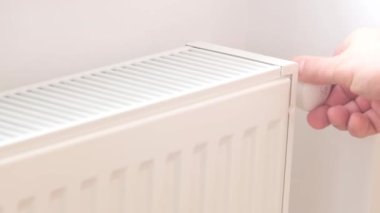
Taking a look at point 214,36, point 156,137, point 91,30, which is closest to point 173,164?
point 156,137

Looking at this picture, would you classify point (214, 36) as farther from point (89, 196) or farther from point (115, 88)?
point (89, 196)

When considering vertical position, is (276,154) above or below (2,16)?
below

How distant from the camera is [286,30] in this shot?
107 cm

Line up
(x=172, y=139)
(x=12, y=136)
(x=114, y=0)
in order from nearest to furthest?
(x=12, y=136)
(x=172, y=139)
(x=114, y=0)

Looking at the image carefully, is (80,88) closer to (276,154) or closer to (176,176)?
(176,176)

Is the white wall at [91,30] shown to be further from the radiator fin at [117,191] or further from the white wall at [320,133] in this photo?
the radiator fin at [117,191]

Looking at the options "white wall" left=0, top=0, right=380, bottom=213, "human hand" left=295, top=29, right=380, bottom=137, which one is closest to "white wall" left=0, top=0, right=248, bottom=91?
"white wall" left=0, top=0, right=380, bottom=213

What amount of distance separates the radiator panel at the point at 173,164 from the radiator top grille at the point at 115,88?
0.07 feet

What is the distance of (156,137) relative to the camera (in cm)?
77

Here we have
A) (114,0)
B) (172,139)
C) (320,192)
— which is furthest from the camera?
(320,192)

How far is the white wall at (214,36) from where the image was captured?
83cm

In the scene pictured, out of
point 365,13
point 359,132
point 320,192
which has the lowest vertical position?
point 320,192

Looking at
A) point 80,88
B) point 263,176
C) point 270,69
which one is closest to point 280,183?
point 263,176

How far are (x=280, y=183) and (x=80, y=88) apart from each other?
0.92 feet
